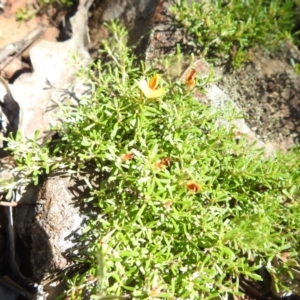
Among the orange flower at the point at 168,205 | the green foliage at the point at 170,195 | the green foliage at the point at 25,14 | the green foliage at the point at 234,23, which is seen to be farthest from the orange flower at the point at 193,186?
the green foliage at the point at 25,14

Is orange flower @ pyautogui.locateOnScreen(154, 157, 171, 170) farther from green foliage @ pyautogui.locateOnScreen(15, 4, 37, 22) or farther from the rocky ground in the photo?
green foliage @ pyautogui.locateOnScreen(15, 4, 37, 22)

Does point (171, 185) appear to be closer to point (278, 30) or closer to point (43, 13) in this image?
point (278, 30)

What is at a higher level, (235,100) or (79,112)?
→ (79,112)

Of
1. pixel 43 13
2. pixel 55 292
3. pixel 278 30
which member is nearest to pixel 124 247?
pixel 55 292

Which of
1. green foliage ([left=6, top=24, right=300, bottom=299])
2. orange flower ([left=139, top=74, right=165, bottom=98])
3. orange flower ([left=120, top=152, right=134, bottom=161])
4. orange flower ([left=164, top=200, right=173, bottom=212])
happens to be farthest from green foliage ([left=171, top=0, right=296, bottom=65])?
orange flower ([left=164, top=200, right=173, bottom=212])

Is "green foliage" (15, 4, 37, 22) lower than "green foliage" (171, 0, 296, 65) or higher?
higher

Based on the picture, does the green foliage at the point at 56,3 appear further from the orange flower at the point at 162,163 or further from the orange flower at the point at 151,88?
the orange flower at the point at 162,163
